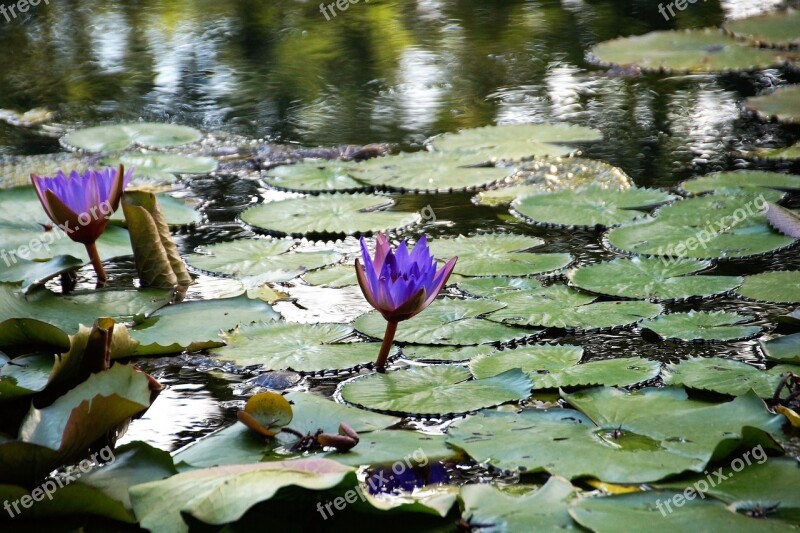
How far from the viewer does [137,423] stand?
167 centimetres

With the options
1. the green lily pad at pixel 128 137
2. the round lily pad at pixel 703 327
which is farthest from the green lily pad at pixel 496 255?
the green lily pad at pixel 128 137

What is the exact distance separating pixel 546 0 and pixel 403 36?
1419 mm

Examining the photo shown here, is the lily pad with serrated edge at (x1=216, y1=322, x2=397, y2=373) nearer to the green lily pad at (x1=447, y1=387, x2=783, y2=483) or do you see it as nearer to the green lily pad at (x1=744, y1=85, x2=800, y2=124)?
the green lily pad at (x1=447, y1=387, x2=783, y2=483)

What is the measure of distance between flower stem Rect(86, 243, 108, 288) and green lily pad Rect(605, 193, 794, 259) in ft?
4.17

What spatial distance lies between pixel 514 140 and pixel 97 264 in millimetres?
1733

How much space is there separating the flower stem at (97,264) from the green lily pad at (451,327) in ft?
2.11

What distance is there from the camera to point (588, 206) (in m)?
2.78

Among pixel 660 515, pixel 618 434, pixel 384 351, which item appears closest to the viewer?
pixel 660 515

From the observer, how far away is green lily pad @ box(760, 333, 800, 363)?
178 cm

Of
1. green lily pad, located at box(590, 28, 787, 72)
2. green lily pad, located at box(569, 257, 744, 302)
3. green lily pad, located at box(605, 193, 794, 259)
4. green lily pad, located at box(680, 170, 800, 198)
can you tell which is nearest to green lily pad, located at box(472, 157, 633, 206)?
green lily pad, located at box(680, 170, 800, 198)

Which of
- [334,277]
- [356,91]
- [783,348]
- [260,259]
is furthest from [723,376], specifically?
[356,91]

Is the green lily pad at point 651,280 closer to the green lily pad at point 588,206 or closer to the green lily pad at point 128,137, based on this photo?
the green lily pad at point 588,206

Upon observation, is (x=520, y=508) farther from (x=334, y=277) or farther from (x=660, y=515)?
(x=334, y=277)

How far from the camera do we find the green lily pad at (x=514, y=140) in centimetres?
338
